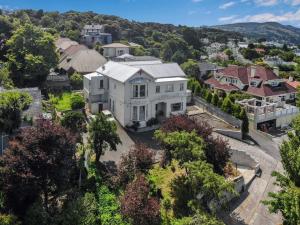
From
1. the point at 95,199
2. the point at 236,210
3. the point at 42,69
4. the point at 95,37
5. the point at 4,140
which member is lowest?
the point at 236,210

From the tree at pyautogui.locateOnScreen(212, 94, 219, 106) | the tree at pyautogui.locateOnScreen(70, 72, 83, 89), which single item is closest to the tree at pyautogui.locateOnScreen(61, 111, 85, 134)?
the tree at pyautogui.locateOnScreen(212, 94, 219, 106)

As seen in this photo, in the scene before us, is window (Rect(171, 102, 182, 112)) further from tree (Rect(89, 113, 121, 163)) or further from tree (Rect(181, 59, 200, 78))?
tree (Rect(181, 59, 200, 78))

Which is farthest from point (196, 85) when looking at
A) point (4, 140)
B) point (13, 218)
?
point (13, 218)

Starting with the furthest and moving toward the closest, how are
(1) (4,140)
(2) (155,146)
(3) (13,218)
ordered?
(2) (155,146) < (1) (4,140) < (3) (13,218)

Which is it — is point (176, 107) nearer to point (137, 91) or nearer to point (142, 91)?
point (142, 91)

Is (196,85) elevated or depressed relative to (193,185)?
elevated

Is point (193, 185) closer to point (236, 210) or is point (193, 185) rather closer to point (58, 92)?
point (236, 210)

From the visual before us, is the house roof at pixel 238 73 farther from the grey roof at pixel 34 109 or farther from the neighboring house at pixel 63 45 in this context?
the grey roof at pixel 34 109
